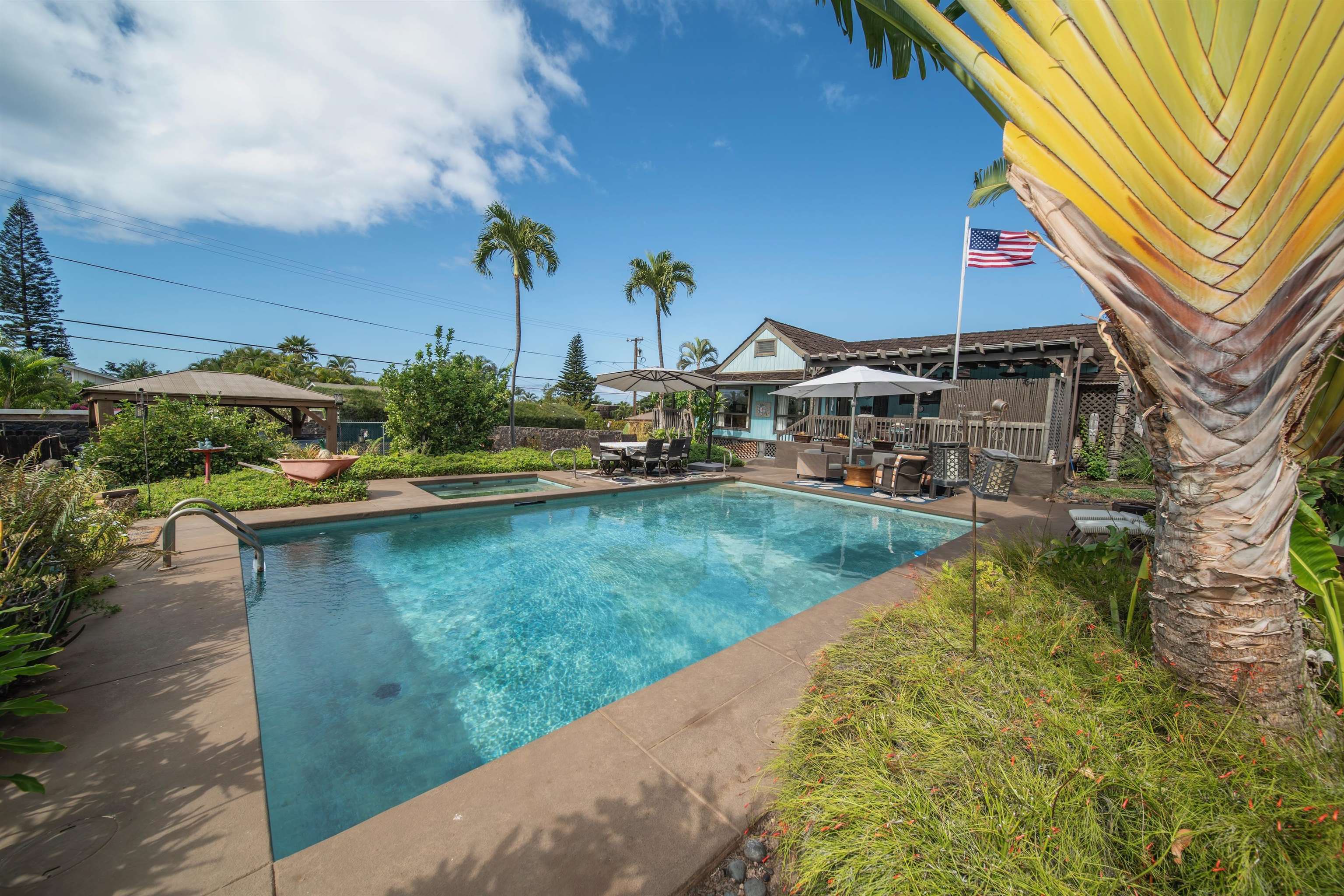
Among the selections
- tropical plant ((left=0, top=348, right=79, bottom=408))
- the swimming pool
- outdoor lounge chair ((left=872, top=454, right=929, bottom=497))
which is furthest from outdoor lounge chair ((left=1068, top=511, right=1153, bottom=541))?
tropical plant ((left=0, top=348, right=79, bottom=408))

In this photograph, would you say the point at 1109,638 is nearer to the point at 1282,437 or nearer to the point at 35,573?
the point at 1282,437

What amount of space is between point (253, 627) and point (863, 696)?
17.6 feet

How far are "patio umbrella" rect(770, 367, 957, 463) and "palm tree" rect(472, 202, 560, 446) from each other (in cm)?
1181

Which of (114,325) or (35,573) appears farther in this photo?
(114,325)

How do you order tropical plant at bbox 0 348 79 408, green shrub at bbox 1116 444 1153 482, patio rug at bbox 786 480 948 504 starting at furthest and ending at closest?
1. tropical plant at bbox 0 348 79 408
2. patio rug at bbox 786 480 948 504
3. green shrub at bbox 1116 444 1153 482

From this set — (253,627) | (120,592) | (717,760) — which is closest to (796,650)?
(717,760)

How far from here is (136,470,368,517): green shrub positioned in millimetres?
7422

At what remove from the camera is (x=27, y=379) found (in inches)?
644

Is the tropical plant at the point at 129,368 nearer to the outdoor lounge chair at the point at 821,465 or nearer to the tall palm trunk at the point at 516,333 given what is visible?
the tall palm trunk at the point at 516,333

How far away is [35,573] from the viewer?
2.89 metres

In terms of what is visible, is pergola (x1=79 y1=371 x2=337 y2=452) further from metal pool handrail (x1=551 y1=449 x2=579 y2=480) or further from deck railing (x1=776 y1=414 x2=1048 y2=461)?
deck railing (x1=776 y1=414 x2=1048 y2=461)

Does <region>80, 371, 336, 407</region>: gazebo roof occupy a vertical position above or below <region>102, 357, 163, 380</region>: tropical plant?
below

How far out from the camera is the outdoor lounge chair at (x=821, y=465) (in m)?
11.9

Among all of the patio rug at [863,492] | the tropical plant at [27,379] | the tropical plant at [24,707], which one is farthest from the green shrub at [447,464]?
the tropical plant at [27,379]
